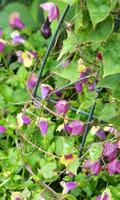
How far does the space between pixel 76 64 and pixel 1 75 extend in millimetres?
719

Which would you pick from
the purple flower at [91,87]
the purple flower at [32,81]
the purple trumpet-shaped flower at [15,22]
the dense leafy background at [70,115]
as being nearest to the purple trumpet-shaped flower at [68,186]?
the dense leafy background at [70,115]

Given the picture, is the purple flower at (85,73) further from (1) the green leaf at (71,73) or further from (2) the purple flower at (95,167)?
(2) the purple flower at (95,167)

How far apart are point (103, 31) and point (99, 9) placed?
0.20 ft

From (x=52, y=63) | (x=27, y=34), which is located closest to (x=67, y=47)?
(x=52, y=63)

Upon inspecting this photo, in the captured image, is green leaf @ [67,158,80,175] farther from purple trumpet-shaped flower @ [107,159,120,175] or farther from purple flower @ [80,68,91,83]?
purple flower @ [80,68,91,83]

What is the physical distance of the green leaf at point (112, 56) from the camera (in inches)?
48.8

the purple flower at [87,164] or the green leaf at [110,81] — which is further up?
the green leaf at [110,81]

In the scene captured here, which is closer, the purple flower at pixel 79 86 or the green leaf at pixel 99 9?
the green leaf at pixel 99 9

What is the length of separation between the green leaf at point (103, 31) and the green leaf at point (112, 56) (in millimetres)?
28

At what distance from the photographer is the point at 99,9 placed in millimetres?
1208

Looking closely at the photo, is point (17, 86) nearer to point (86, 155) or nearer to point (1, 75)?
point (1, 75)

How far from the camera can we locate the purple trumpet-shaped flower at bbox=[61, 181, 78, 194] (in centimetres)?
151

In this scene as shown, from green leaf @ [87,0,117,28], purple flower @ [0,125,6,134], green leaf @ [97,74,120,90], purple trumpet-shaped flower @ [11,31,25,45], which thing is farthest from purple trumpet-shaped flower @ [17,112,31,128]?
purple trumpet-shaped flower @ [11,31,25,45]

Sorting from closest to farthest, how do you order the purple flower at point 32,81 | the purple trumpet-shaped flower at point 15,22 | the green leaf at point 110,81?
the green leaf at point 110,81 < the purple flower at point 32,81 < the purple trumpet-shaped flower at point 15,22
